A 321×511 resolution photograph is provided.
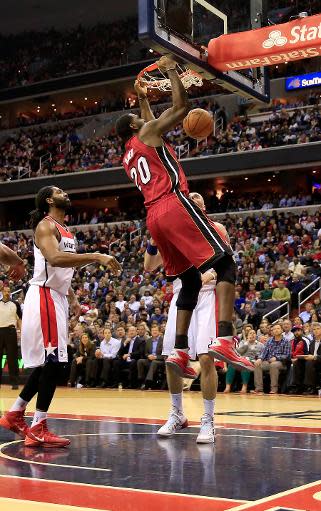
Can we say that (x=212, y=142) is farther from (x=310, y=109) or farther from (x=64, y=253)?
(x=64, y=253)

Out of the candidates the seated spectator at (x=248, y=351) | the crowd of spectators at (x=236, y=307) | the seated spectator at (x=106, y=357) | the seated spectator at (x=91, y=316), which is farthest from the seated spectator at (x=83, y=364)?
the seated spectator at (x=248, y=351)

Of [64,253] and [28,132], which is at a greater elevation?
[28,132]

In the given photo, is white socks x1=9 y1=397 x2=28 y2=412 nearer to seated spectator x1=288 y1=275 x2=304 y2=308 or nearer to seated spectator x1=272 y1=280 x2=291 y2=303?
seated spectator x1=272 y1=280 x2=291 y2=303

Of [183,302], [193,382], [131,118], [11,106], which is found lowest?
[193,382]

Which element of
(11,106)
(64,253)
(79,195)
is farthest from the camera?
(11,106)

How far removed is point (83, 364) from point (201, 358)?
9518mm

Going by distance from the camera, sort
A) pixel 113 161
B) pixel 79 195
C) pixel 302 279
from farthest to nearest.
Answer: pixel 79 195 → pixel 113 161 → pixel 302 279

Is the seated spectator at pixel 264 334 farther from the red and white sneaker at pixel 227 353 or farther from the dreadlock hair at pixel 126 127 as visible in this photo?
the red and white sneaker at pixel 227 353

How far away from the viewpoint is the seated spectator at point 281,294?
16438 mm

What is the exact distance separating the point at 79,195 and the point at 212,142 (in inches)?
392

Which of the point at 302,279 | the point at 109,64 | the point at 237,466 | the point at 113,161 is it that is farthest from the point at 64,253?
the point at 109,64

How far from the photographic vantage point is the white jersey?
19.0 feet

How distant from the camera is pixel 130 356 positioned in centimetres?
1453

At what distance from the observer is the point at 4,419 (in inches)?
229
